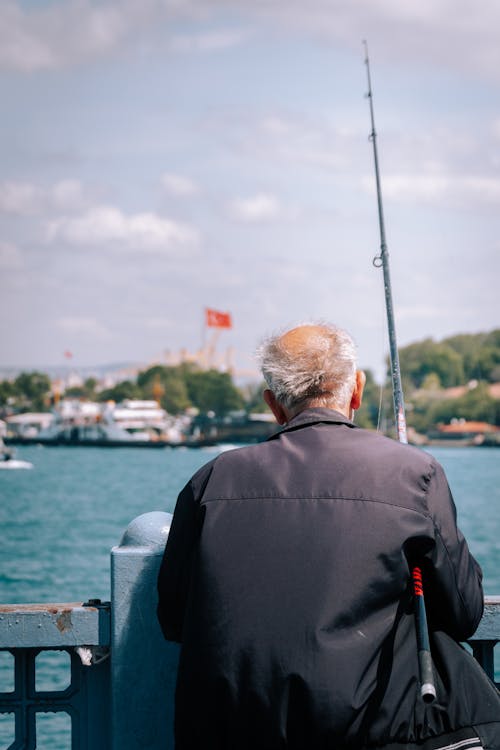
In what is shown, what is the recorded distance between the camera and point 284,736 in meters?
2.28

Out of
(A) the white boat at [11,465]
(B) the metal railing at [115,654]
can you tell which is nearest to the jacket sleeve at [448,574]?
(B) the metal railing at [115,654]

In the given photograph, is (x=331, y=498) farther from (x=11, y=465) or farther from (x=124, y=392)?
(x=124, y=392)

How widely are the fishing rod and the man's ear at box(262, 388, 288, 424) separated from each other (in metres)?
0.50

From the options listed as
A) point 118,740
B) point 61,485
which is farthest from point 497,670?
point 61,485

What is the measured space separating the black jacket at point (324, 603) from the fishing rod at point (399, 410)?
0.14ft

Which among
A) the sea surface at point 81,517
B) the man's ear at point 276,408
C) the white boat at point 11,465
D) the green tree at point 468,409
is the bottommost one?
the sea surface at point 81,517

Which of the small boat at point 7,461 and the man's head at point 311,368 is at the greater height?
the small boat at point 7,461

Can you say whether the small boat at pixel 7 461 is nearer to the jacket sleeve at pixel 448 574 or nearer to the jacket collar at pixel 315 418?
the jacket collar at pixel 315 418

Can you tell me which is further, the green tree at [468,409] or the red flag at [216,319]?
the red flag at [216,319]

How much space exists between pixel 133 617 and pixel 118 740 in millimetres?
360

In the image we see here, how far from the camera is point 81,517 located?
178 ft

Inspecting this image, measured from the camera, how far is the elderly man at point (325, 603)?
2.27 meters

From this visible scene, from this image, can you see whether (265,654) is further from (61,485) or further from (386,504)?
(61,485)

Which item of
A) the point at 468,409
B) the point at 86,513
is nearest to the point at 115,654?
the point at 86,513
